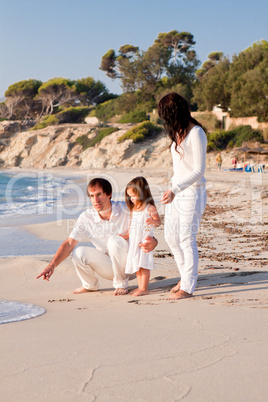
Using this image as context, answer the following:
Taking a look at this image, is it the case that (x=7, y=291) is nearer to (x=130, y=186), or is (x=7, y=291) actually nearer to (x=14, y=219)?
(x=130, y=186)

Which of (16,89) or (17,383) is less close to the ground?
(16,89)

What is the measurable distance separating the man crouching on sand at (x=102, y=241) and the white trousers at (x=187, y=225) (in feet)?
0.98

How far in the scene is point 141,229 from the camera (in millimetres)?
3816

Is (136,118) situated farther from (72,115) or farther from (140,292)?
(140,292)

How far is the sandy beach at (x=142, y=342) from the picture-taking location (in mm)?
1713

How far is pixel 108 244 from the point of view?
3.90 m

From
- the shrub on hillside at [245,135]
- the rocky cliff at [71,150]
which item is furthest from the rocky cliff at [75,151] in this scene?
the shrub on hillside at [245,135]

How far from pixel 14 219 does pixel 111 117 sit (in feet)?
125

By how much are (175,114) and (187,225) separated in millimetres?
891

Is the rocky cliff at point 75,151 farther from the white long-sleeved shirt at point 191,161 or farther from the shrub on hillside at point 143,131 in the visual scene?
the white long-sleeved shirt at point 191,161

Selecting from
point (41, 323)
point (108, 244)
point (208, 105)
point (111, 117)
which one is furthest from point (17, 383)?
point (111, 117)

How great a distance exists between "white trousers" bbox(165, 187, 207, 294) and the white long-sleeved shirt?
114 mm

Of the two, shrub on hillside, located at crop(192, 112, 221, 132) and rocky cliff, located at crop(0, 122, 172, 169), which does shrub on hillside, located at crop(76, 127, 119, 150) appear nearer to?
rocky cliff, located at crop(0, 122, 172, 169)

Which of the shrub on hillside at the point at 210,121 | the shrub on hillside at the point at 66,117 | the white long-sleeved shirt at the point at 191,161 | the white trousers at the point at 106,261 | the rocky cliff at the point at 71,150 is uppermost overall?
the shrub on hillside at the point at 66,117
